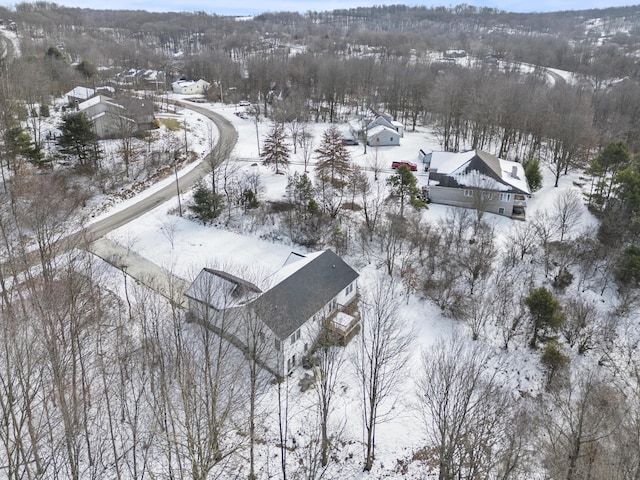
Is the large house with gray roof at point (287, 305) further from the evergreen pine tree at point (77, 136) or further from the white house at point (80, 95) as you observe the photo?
the white house at point (80, 95)

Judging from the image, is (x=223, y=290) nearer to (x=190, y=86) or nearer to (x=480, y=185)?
(x=480, y=185)

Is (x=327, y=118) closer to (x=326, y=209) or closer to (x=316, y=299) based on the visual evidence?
(x=326, y=209)

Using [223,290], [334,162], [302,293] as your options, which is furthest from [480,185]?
[223,290]

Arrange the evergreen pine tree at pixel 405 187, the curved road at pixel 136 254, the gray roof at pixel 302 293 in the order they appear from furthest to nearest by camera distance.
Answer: the evergreen pine tree at pixel 405 187 < the curved road at pixel 136 254 < the gray roof at pixel 302 293

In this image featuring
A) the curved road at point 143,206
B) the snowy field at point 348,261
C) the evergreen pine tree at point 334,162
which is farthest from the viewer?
the evergreen pine tree at point 334,162

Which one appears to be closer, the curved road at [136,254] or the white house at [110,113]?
the curved road at [136,254]

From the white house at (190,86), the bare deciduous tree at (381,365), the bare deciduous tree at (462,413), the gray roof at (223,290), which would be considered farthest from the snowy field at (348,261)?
the white house at (190,86)
